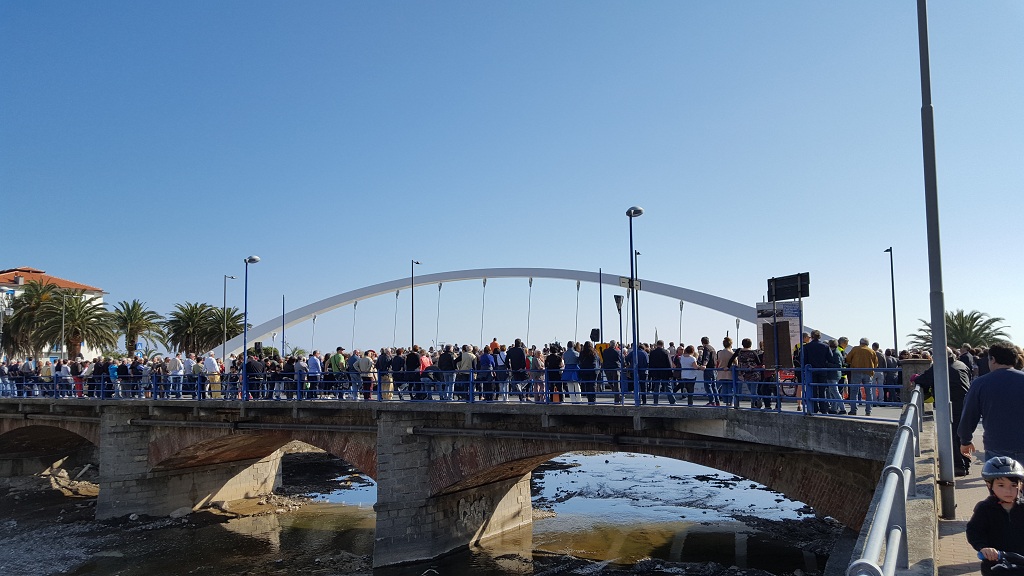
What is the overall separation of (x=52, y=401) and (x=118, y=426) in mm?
4700

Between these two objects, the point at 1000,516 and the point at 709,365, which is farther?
the point at 709,365

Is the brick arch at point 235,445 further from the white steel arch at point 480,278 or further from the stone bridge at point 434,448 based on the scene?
the white steel arch at point 480,278

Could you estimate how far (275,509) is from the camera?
84.7 ft

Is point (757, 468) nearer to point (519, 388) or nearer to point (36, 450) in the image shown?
point (519, 388)

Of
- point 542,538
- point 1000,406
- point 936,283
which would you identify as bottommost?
point 542,538

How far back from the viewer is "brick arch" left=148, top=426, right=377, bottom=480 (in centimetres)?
1969

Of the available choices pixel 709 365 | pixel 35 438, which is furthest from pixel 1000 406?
pixel 35 438

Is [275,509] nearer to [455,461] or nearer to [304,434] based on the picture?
[304,434]

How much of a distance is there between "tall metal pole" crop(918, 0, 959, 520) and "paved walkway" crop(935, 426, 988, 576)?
0.33 metres

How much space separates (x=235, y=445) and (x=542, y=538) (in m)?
11.6

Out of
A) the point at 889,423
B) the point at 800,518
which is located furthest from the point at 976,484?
the point at 800,518

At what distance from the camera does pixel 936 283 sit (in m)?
8.61

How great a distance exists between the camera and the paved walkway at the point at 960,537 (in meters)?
5.38

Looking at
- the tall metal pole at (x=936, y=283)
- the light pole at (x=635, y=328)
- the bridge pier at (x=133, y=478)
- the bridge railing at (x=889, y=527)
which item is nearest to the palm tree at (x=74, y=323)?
the bridge pier at (x=133, y=478)
